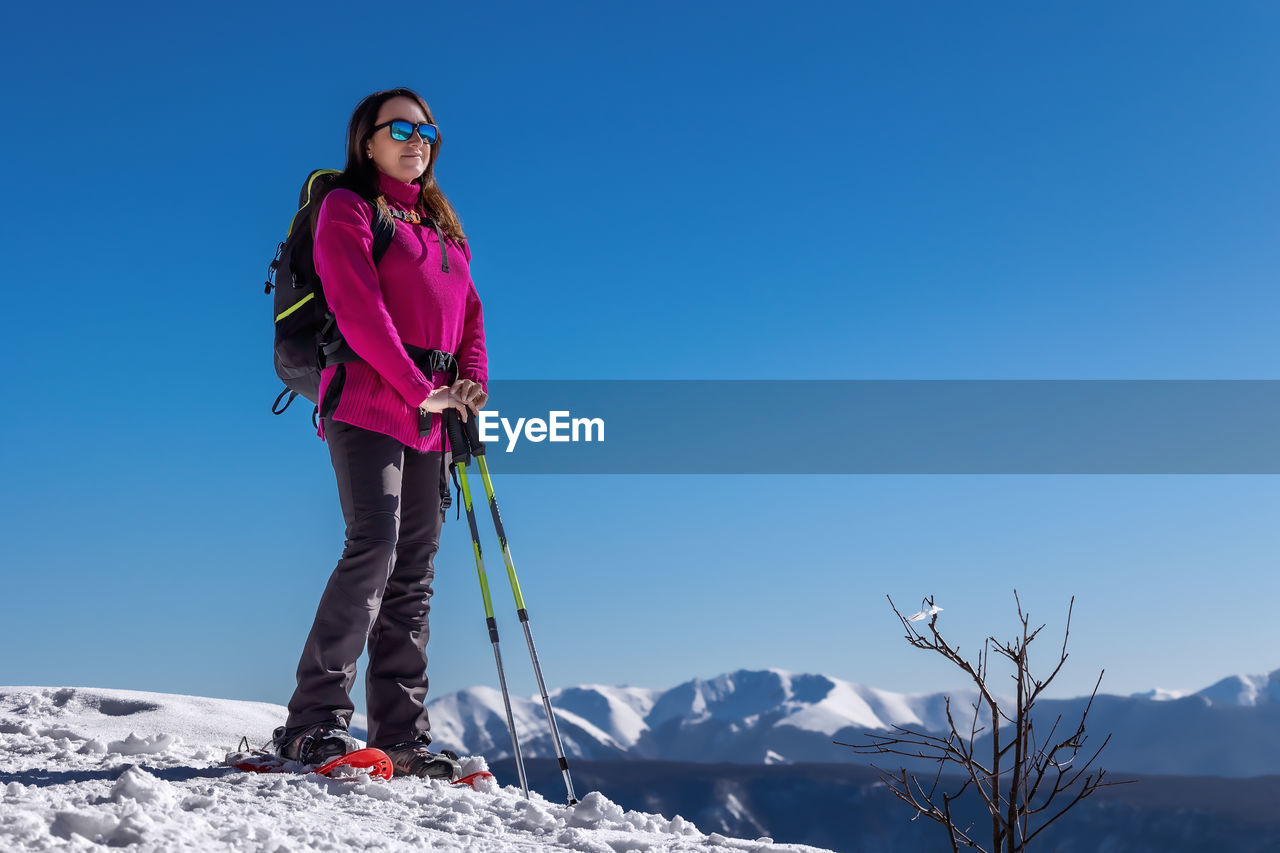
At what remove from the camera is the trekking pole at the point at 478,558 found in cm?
375

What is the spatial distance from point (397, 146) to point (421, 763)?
260 centimetres

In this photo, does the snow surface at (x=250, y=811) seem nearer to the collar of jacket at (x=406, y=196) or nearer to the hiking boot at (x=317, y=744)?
the hiking boot at (x=317, y=744)

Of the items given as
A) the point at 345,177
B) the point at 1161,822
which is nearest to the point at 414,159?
the point at 345,177

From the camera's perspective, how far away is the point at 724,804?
30.7m

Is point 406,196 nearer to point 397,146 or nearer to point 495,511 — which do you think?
point 397,146

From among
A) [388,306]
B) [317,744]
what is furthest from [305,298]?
[317,744]

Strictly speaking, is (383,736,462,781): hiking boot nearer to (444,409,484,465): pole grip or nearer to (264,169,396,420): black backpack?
(444,409,484,465): pole grip

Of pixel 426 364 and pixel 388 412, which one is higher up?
pixel 426 364

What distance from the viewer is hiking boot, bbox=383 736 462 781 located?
386 centimetres

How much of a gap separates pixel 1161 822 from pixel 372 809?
3335cm

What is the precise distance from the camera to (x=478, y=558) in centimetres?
412

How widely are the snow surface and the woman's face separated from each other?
2.48 metres

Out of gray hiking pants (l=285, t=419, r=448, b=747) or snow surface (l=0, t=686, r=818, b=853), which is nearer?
snow surface (l=0, t=686, r=818, b=853)

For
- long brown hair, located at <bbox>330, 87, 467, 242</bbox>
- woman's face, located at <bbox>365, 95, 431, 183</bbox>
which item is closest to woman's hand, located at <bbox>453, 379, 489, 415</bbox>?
long brown hair, located at <bbox>330, 87, 467, 242</bbox>
